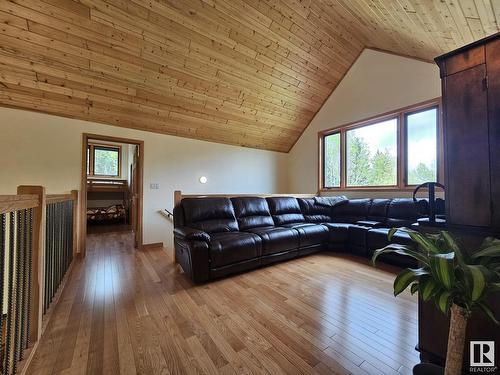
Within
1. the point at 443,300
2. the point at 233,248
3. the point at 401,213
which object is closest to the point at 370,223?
the point at 401,213

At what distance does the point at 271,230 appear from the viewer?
10.5ft

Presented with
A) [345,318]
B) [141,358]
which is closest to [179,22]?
[141,358]

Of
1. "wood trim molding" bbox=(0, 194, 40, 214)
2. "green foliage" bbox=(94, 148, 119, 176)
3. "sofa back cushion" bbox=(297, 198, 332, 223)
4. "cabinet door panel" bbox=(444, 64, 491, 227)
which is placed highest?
"green foliage" bbox=(94, 148, 119, 176)

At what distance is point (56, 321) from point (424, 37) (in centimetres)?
522

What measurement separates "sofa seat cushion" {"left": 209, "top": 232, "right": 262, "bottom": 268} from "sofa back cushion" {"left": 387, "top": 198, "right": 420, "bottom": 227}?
2383 millimetres

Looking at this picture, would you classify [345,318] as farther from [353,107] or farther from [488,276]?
[353,107]

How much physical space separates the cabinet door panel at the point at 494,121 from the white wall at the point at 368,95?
3.19 m

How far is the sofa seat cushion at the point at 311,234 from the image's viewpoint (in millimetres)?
3387

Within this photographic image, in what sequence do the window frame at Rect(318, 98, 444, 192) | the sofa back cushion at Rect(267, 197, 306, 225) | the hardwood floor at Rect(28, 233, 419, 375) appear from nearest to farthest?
the hardwood floor at Rect(28, 233, 419, 375) → the window frame at Rect(318, 98, 444, 192) → the sofa back cushion at Rect(267, 197, 306, 225)

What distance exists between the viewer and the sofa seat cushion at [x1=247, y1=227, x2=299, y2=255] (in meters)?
2.97

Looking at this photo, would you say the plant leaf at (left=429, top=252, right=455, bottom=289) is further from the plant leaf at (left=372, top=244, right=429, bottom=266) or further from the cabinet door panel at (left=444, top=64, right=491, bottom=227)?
the cabinet door panel at (left=444, top=64, right=491, bottom=227)

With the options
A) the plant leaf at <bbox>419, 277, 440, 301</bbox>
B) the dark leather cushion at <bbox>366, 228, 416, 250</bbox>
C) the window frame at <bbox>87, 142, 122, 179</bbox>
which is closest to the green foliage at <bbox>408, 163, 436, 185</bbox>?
the dark leather cushion at <bbox>366, 228, 416, 250</bbox>

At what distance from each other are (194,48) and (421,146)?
13.4ft

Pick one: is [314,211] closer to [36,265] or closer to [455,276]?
[455,276]
